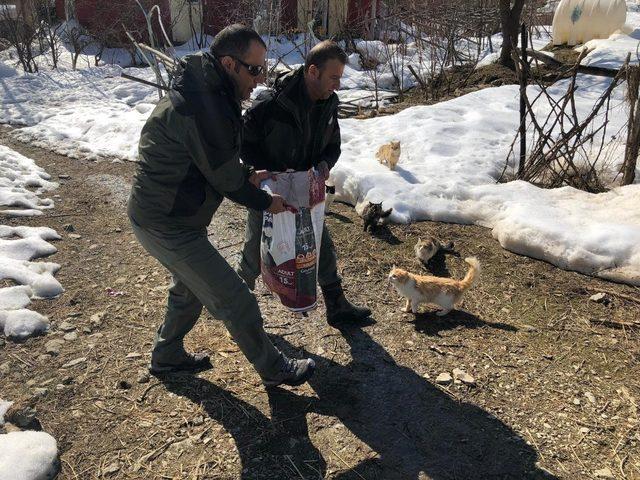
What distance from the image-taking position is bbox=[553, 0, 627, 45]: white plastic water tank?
14664 millimetres

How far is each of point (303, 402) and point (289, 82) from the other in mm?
2046

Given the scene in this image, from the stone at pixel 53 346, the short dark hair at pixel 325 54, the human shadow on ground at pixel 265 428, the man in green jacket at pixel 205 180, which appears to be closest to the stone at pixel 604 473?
the human shadow on ground at pixel 265 428

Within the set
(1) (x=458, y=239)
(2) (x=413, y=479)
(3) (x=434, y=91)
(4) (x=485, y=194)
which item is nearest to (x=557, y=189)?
(4) (x=485, y=194)

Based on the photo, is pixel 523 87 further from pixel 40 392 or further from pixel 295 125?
pixel 40 392

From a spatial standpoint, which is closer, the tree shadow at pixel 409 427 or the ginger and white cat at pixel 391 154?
the tree shadow at pixel 409 427

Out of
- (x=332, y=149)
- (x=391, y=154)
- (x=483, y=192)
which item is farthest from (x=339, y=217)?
(x=332, y=149)

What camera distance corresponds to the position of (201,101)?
2.51 m

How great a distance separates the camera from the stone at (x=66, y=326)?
4.04 m

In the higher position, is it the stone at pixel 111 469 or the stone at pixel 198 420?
the stone at pixel 198 420

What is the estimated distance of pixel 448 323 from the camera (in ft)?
13.8

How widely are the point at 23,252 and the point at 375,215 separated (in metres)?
3.64

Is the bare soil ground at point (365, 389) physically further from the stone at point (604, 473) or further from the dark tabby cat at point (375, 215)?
the dark tabby cat at point (375, 215)

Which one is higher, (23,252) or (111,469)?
(23,252)

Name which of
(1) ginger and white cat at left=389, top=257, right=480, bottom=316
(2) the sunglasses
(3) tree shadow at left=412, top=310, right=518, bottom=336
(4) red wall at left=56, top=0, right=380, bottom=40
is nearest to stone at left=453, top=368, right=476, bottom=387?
(3) tree shadow at left=412, top=310, right=518, bottom=336
